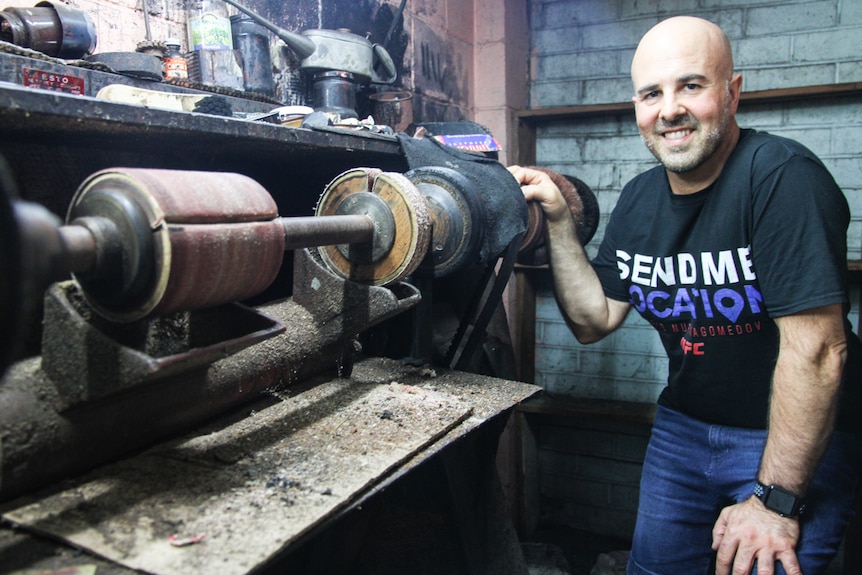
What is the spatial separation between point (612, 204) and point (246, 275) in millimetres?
2635

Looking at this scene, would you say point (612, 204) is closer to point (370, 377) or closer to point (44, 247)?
point (370, 377)

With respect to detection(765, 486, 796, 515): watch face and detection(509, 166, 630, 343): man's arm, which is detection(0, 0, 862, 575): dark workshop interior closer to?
detection(509, 166, 630, 343): man's arm

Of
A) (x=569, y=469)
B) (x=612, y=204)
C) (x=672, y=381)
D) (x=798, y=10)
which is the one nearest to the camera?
(x=672, y=381)

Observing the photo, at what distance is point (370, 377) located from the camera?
1422 mm

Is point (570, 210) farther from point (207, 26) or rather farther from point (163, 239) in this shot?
point (163, 239)

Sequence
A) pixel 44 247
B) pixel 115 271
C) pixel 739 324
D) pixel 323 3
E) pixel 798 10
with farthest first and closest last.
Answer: pixel 798 10 < pixel 323 3 < pixel 739 324 < pixel 115 271 < pixel 44 247

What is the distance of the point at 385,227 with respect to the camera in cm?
119

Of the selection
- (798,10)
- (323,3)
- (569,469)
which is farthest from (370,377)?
(798,10)

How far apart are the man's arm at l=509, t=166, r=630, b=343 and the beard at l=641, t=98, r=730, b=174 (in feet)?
1.02

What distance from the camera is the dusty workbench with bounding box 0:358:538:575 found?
72 centimetres

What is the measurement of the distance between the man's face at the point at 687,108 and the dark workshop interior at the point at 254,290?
1.20ft

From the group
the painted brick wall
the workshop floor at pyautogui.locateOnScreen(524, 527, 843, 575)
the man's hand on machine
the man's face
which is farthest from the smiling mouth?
the workshop floor at pyautogui.locateOnScreen(524, 527, 843, 575)

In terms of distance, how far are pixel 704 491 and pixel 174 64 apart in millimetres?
1616

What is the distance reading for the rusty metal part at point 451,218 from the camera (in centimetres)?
138
